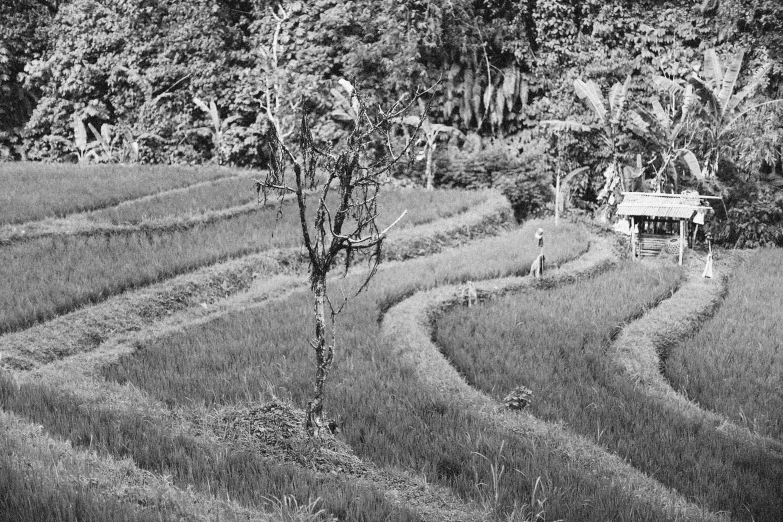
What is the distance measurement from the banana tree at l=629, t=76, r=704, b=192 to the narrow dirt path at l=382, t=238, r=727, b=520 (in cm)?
263

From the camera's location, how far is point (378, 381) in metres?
5.68

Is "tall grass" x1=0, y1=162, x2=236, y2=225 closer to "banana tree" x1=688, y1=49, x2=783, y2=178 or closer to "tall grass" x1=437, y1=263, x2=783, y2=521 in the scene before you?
"tall grass" x1=437, y1=263, x2=783, y2=521

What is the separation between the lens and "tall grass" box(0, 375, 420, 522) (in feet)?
12.4

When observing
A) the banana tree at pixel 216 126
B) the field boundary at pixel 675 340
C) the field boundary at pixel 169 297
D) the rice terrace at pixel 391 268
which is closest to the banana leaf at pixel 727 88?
the rice terrace at pixel 391 268

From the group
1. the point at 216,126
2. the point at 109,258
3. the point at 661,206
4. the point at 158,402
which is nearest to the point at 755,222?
the point at 661,206

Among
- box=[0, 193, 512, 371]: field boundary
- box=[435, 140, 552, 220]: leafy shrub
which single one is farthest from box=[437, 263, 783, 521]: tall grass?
box=[435, 140, 552, 220]: leafy shrub

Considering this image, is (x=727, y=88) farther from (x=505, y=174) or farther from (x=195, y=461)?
(x=195, y=461)

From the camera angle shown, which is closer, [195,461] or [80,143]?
[195,461]

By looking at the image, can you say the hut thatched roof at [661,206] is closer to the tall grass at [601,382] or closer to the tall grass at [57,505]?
the tall grass at [601,382]

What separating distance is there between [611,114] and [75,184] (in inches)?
292

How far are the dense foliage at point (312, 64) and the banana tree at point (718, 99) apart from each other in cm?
189

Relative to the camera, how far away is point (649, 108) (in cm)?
1361

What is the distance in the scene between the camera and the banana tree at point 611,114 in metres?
11.7

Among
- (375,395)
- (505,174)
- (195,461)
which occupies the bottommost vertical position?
(375,395)
